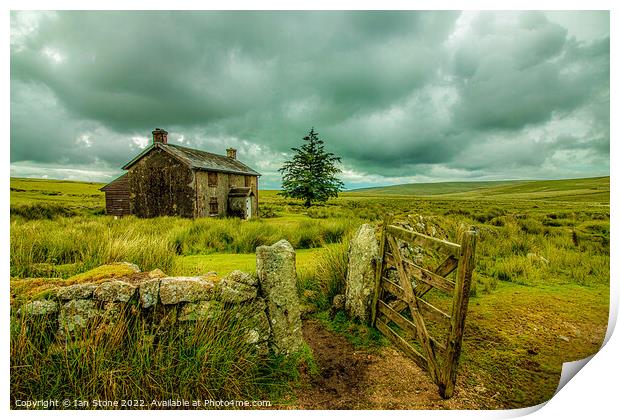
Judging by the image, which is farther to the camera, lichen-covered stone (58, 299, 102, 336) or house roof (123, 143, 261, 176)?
house roof (123, 143, 261, 176)

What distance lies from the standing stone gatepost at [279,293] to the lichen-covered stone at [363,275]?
66.2 inches

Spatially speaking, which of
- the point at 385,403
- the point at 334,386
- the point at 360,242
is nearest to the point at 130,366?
the point at 334,386

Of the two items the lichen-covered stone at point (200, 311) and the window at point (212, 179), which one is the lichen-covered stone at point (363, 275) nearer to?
the lichen-covered stone at point (200, 311)

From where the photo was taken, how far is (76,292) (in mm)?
3066

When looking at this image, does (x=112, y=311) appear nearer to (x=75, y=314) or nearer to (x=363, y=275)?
(x=75, y=314)

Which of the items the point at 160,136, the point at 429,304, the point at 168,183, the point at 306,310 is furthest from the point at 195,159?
the point at 429,304

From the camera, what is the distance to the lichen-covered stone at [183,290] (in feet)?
10.4

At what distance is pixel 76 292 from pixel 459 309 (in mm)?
4272

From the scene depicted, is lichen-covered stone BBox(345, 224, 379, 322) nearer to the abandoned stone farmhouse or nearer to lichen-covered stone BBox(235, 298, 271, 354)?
lichen-covered stone BBox(235, 298, 271, 354)

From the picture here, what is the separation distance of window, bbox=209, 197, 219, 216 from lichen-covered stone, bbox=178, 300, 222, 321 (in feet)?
56.9

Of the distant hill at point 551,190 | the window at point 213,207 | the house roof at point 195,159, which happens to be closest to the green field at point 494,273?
the distant hill at point 551,190

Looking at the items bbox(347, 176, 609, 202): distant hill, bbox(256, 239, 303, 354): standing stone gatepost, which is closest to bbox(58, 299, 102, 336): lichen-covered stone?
bbox(256, 239, 303, 354): standing stone gatepost

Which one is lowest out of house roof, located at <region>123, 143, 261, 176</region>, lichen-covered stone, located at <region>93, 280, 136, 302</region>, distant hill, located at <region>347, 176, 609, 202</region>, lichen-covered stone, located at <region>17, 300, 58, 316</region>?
lichen-covered stone, located at <region>17, 300, 58, 316</region>

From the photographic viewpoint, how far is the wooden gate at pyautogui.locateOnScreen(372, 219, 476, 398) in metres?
3.19
